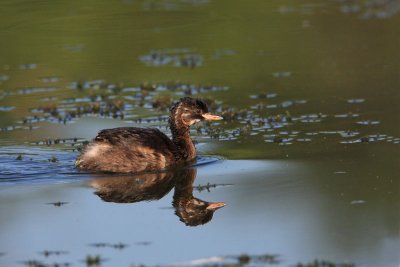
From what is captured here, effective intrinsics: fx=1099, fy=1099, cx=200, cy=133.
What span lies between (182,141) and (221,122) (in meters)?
2.03

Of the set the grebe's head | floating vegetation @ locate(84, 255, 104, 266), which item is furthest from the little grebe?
floating vegetation @ locate(84, 255, 104, 266)

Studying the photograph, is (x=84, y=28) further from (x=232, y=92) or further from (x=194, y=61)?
(x=232, y=92)

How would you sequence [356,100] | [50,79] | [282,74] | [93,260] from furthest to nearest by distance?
1. [50,79]
2. [282,74]
3. [356,100]
4. [93,260]

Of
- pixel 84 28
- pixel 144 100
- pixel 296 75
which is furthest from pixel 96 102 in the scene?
pixel 84 28

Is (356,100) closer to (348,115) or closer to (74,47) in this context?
(348,115)

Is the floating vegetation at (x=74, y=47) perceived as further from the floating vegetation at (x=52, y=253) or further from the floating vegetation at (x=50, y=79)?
the floating vegetation at (x=52, y=253)

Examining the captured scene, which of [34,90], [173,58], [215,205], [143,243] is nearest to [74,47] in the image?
[173,58]

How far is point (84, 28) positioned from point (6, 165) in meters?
10.8

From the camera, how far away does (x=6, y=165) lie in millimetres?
13750

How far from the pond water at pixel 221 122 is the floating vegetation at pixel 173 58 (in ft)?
0.13

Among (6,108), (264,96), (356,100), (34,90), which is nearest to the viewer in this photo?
(356,100)

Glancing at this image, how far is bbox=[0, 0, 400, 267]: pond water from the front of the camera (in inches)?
401

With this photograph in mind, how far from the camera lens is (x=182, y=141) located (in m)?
14.3

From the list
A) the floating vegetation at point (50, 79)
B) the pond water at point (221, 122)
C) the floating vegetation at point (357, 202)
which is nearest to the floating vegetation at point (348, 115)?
the pond water at point (221, 122)
